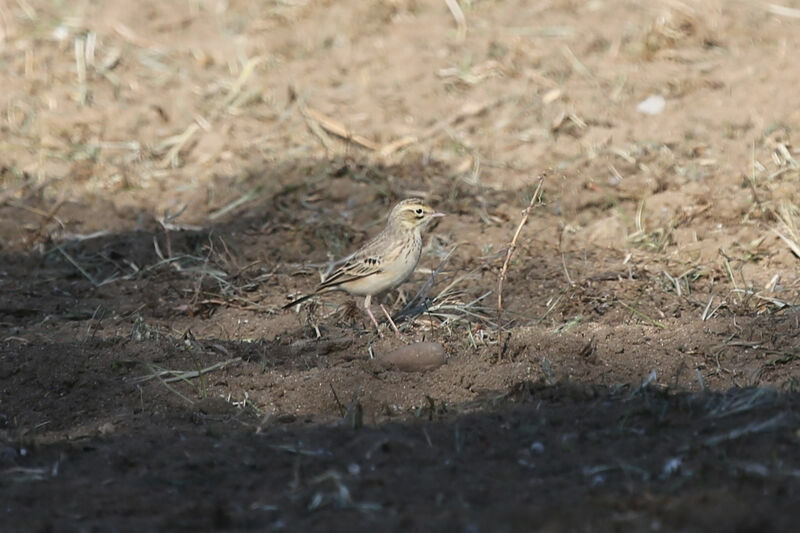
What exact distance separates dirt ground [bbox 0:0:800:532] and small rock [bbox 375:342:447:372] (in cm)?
7

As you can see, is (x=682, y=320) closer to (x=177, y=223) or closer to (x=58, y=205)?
(x=177, y=223)

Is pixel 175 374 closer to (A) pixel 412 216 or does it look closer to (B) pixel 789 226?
(A) pixel 412 216

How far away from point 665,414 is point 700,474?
2.48ft

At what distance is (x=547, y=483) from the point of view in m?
4.39

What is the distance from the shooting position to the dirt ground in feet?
14.8

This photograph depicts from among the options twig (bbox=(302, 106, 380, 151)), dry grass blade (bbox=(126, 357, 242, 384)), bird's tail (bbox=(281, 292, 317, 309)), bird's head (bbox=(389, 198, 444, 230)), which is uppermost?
bird's head (bbox=(389, 198, 444, 230))

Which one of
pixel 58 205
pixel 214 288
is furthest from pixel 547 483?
pixel 58 205

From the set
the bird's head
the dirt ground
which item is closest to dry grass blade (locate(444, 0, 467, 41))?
the dirt ground

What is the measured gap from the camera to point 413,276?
331 inches

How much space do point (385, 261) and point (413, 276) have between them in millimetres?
1135

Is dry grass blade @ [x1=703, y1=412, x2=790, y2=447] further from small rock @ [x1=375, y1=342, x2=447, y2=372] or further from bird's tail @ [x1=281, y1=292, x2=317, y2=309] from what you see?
bird's tail @ [x1=281, y1=292, x2=317, y2=309]

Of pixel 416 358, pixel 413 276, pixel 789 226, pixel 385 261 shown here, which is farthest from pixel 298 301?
pixel 789 226

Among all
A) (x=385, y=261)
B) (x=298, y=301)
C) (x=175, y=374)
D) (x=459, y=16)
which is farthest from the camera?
(x=459, y=16)

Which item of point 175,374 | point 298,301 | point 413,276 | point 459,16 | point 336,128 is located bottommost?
point 413,276
